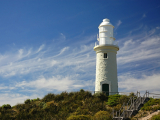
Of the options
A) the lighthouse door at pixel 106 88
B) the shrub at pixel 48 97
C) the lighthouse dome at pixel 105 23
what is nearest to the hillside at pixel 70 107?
the shrub at pixel 48 97

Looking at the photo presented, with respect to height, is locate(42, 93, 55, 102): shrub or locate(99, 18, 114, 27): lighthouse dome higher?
locate(99, 18, 114, 27): lighthouse dome

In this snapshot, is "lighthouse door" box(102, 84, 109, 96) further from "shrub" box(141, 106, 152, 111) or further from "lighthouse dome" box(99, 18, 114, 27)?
"lighthouse dome" box(99, 18, 114, 27)

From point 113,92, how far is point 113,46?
23.8 feet

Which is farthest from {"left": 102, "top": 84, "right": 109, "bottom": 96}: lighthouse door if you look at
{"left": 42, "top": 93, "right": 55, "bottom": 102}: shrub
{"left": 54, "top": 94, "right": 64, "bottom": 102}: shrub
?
{"left": 42, "top": 93, "right": 55, "bottom": 102}: shrub

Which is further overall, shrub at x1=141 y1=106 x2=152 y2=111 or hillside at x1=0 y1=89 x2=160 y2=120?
hillside at x1=0 y1=89 x2=160 y2=120

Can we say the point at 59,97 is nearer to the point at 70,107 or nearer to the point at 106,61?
the point at 70,107

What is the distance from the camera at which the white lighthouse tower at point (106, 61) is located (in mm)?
28619

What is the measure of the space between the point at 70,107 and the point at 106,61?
1074 cm

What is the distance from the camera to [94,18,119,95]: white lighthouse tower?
93.9 feet

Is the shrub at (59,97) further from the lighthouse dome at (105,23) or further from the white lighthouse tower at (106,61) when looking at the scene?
the lighthouse dome at (105,23)

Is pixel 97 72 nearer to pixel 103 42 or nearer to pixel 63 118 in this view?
pixel 103 42

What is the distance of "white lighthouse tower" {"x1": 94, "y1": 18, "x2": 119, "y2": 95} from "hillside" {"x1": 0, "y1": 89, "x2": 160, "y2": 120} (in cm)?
327

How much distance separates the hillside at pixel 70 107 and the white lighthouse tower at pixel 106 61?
3272 mm

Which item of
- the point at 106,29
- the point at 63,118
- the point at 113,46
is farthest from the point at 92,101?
the point at 106,29
